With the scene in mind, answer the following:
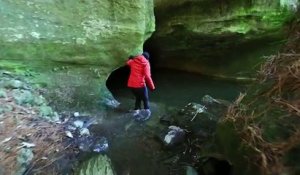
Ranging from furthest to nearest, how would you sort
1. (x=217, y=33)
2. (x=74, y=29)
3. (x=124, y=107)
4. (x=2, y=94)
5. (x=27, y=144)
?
(x=217, y=33) < (x=124, y=107) < (x=74, y=29) < (x=2, y=94) < (x=27, y=144)

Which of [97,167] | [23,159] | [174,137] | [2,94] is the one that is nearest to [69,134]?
[97,167]

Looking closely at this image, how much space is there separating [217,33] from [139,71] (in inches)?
156

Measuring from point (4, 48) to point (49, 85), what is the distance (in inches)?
40.0

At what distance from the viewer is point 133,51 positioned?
25.7 feet

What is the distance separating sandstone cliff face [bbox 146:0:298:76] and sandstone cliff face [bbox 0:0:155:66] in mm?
2310

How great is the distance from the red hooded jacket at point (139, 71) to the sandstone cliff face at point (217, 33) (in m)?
2.90

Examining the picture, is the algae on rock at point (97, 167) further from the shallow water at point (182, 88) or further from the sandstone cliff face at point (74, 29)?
the shallow water at point (182, 88)

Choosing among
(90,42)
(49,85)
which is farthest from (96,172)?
(90,42)

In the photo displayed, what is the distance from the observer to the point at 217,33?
10602 millimetres

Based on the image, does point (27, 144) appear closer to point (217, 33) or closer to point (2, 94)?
point (2, 94)

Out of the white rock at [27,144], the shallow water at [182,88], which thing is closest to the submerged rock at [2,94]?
the white rock at [27,144]

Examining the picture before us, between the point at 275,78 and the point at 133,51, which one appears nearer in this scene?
the point at 275,78

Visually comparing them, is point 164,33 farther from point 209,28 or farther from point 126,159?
point 126,159

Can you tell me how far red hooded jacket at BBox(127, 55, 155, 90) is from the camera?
7.32 metres
